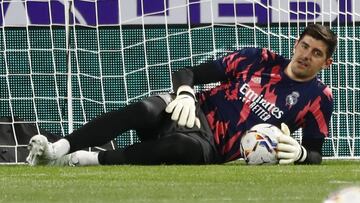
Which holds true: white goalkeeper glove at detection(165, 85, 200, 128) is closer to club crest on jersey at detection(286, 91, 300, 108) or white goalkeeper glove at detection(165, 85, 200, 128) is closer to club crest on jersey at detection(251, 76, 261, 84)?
club crest on jersey at detection(251, 76, 261, 84)

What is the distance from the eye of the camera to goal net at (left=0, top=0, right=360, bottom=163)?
30.8 feet

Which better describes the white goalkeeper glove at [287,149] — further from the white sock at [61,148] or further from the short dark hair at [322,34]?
the white sock at [61,148]

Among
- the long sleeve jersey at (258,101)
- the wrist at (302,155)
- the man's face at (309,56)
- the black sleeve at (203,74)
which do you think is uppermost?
the man's face at (309,56)

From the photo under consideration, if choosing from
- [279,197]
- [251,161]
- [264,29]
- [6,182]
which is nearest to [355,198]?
[279,197]

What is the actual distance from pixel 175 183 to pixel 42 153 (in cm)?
146

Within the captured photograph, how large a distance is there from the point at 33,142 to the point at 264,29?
2.73 meters

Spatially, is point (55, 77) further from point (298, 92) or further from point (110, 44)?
point (298, 92)

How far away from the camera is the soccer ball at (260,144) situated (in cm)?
741

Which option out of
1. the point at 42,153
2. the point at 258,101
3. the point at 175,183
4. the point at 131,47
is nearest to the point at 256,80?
the point at 258,101

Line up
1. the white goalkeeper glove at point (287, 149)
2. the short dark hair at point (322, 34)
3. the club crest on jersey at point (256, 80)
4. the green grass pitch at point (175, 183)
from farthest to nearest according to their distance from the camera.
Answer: the club crest on jersey at point (256, 80)
the short dark hair at point (322, 34)
the white goalkeeper glove at point (287, 149)
the green grass pitch at point (175, 183)

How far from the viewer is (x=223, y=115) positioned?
25.4ft

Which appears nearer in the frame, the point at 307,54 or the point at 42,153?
the point at 42,153

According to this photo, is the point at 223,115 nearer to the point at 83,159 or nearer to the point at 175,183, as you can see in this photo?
the point at 83,159

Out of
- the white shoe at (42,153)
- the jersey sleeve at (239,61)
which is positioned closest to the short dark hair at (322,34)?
the jersey sleeve at (239,61)
